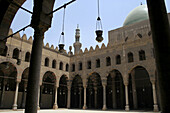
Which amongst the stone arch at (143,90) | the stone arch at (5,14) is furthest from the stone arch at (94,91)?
the stone arch at (5,14)

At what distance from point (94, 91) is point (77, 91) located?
3180mm

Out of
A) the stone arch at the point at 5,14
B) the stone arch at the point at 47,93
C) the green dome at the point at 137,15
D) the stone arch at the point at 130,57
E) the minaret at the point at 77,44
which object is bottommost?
the stone arch at the point at 47,93

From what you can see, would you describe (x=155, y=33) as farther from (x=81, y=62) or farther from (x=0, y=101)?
(x=0, y=101)

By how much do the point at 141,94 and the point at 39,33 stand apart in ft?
68.3

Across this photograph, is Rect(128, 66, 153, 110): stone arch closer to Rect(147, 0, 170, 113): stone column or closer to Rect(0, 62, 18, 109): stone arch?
Rect(0, 62, 18, 109): stone arch

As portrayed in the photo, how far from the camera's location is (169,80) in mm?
2609


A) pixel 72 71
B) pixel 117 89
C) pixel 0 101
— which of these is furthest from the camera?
pixel 72 71

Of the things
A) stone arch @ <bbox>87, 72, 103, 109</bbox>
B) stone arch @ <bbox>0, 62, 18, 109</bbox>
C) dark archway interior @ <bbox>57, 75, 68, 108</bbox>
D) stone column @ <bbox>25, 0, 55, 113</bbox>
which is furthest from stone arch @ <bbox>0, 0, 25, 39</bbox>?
dark archway interior @ <bbox>57, 75, 68, 108</bbox>

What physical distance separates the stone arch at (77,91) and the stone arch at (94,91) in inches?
52.4

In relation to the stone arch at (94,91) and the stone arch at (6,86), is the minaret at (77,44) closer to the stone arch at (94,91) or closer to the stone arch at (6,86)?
the stone arch at (94,91)

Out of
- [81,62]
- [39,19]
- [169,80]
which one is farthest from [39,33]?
[81,62]

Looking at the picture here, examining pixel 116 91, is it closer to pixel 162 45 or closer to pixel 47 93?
pixel 47 93

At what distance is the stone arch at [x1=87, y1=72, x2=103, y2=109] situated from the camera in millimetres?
24516

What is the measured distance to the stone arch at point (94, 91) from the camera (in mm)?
24516
